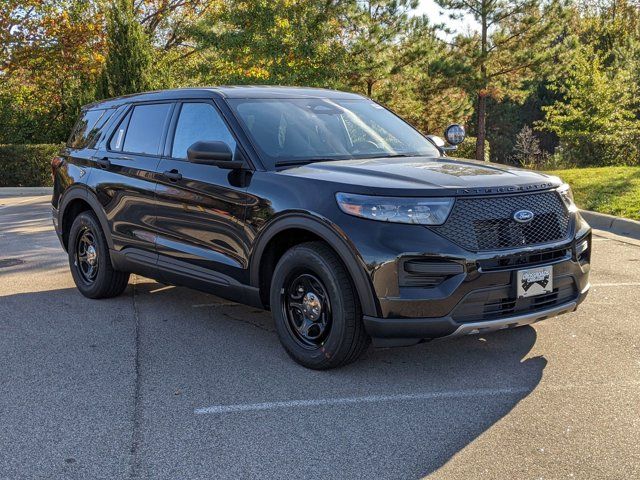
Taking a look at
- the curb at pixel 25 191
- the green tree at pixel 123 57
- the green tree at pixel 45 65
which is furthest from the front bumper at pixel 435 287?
the green tree at pixel 45 65

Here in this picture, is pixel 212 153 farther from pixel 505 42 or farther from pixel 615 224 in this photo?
pixel 505 42

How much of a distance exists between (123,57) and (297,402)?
20.2 metres

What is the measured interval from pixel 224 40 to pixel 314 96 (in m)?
17.1

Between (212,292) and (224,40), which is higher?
(224,40)

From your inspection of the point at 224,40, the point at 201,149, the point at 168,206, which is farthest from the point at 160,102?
the point at 224,40

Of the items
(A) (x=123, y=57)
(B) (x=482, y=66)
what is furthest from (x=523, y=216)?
(B) (x=482, y=66)

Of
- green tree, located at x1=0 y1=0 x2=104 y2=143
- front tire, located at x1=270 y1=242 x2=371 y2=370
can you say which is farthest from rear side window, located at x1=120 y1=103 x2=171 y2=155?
green tree, located at x1=0 y1=0 x2=104 y2=143

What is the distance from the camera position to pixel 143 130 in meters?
6.26

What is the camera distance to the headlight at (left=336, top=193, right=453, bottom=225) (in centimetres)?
416

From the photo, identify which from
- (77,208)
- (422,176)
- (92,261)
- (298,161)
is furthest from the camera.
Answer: (77,208)

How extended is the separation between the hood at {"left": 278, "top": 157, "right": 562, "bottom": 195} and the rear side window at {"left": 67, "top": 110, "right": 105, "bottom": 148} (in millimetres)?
2943

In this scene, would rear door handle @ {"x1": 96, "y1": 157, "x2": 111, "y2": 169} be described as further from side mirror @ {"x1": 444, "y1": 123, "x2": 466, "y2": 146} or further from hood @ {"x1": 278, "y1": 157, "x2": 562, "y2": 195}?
side mirror @ {"x1": 444, "y1": 123, "x2": 466, "y2": 146}

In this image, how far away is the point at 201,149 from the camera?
4.92m

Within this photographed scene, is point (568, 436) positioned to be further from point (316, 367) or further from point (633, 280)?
point (633, 280)
